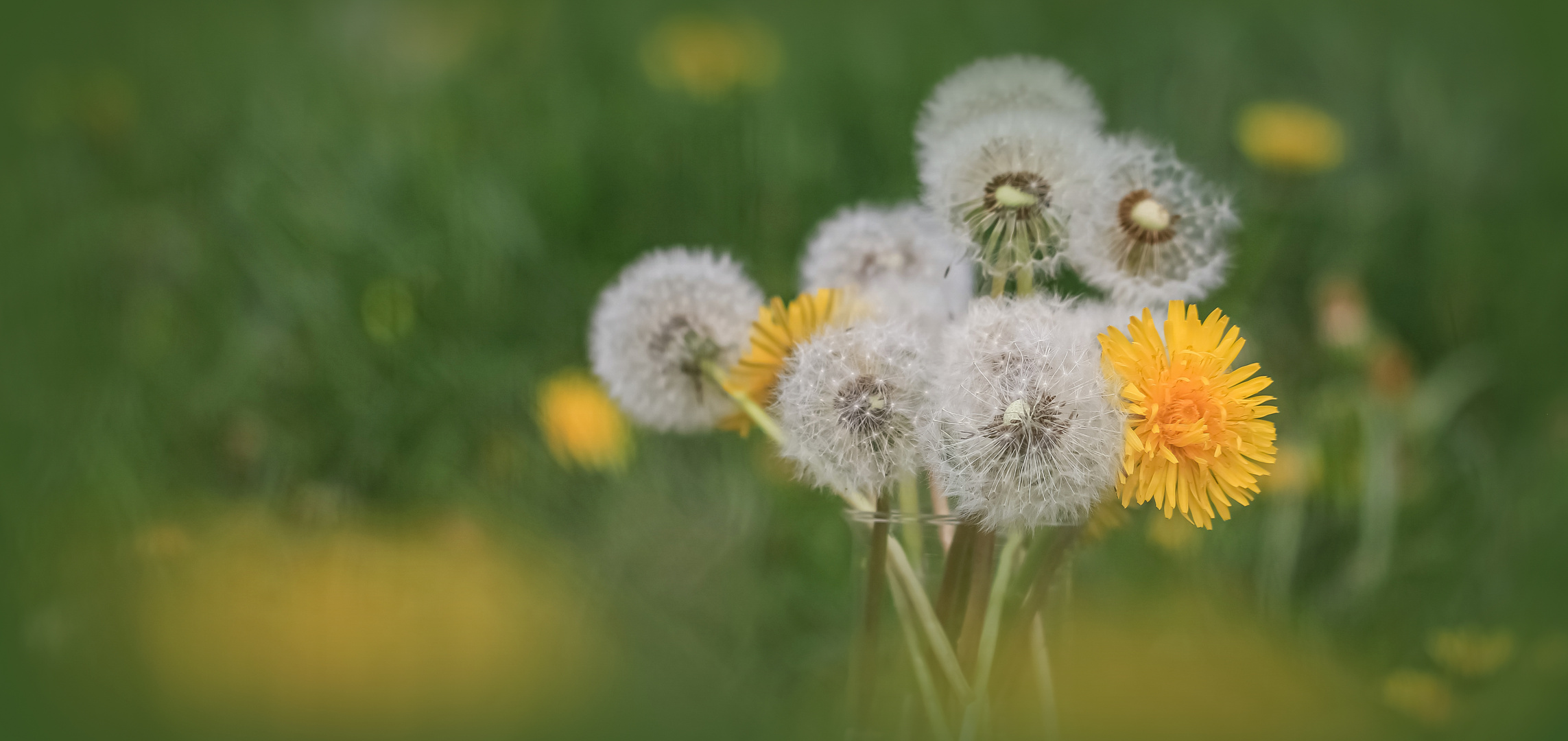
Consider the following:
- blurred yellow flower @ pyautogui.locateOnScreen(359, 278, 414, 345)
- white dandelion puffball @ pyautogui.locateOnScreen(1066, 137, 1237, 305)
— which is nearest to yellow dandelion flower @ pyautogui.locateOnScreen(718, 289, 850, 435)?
white dandelion puffball @ pyautogui.locateOnScreen(1066, 137, 1237, 305)

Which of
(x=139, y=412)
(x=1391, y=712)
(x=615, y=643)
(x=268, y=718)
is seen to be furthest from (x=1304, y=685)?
(x=139, y=412)

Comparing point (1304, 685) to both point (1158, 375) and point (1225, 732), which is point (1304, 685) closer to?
point (1225, 732)

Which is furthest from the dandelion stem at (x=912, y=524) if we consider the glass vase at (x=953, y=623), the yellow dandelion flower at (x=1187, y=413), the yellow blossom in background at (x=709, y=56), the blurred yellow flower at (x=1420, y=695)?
the yellow blossom in background at (x=709, y=56)

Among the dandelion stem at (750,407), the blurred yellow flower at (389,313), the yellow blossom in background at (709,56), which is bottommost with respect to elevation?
the dandelion stem at (750,407)

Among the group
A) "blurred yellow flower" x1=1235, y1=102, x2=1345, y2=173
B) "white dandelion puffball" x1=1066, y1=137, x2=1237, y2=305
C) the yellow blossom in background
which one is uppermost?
the yellow blossom in background

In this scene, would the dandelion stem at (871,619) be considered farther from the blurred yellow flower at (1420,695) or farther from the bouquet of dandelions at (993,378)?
the blurred yellow flower at (1420,695)

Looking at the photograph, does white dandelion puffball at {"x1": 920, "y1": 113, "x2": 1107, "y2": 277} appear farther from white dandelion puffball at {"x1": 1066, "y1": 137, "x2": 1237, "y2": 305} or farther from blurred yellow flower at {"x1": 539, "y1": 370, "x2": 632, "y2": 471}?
blurred yellow flower at {"x1": 539, "y1": 370, "x2": 632, "y2": 471}

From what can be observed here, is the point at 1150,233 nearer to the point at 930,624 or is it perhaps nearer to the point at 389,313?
the point at 930,624
